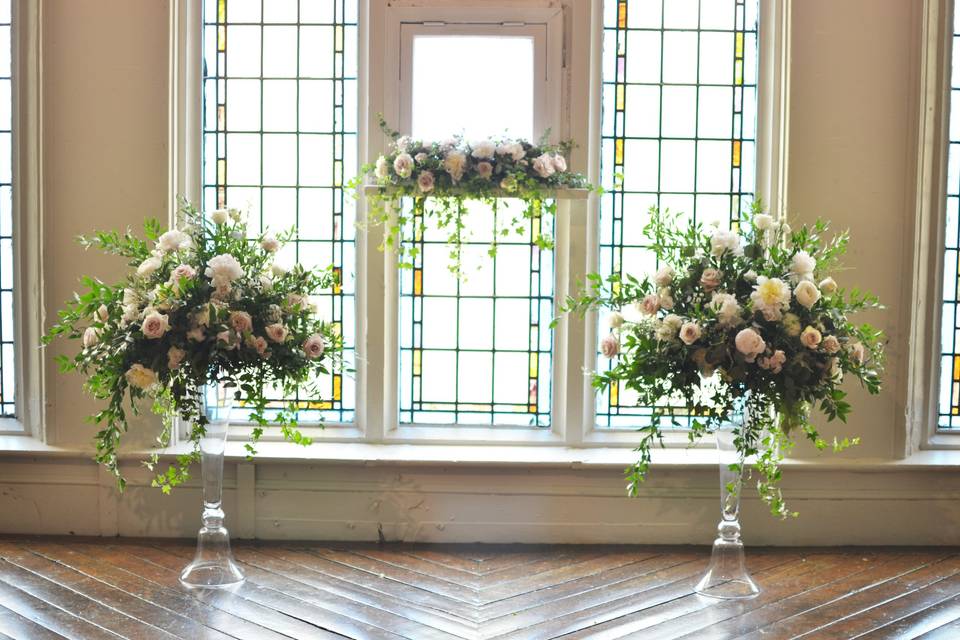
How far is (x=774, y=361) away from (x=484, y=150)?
1528 millimetres

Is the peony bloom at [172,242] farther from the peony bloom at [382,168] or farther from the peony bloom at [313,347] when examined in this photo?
the peony bloom at [382,168]

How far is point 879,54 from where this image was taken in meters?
4.60

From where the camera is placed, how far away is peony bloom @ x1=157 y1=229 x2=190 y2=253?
3949mm

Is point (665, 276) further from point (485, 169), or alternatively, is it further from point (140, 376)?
point (140, 376)

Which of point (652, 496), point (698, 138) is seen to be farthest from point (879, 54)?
point (652, 496)

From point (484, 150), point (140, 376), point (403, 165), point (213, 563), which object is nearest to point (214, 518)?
point (213, 563)

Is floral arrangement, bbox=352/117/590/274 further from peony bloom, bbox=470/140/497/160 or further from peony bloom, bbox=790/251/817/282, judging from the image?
peony bloom, bbox=790/251/817/282

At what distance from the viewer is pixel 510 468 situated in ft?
15.5

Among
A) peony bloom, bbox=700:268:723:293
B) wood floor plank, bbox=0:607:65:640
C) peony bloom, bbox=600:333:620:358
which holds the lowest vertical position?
wood floor plank, bbox=0:607:65:640

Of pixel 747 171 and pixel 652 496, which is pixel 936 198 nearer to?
pixel 747 171

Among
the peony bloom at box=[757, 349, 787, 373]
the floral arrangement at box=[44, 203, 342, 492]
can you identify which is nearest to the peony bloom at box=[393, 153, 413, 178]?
the floral arrangement at box=[44, 203, 342, 492]

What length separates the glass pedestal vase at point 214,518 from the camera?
407 cm

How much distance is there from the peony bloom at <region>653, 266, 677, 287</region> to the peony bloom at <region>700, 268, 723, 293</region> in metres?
0.12

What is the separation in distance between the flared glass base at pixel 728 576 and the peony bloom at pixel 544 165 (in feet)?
5.28
